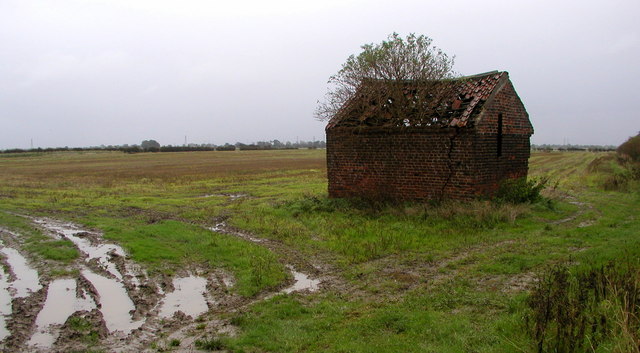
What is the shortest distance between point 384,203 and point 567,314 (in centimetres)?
1010

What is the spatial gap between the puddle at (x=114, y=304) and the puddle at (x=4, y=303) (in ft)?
3.93

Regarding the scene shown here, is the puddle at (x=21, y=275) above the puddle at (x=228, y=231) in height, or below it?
below

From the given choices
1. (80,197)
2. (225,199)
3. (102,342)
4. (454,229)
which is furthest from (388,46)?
(80,197)

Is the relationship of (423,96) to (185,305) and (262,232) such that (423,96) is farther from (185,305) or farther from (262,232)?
(185,305)

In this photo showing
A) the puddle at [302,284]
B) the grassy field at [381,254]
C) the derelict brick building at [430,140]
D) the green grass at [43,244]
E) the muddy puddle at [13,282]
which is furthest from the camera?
the derelict brick building at [430,140]

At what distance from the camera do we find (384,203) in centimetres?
1469

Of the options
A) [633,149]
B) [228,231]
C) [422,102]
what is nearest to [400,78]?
[422,102]

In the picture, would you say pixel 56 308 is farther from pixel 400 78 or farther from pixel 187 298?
pixel 400 78

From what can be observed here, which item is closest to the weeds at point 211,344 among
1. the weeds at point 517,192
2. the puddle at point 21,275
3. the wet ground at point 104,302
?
the wet ground at point 104,302

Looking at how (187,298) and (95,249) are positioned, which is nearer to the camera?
(187,298)

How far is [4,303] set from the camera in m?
7.20

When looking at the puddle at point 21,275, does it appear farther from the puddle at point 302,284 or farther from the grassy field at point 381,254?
the puddle at point 302,284

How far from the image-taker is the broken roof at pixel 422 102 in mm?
13977

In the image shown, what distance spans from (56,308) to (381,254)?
19.9 feet
